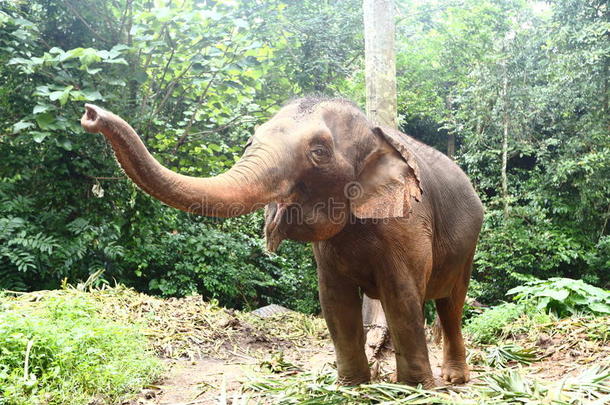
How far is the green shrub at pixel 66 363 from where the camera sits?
2.96 meters

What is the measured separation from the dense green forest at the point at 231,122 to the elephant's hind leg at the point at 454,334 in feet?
13.0

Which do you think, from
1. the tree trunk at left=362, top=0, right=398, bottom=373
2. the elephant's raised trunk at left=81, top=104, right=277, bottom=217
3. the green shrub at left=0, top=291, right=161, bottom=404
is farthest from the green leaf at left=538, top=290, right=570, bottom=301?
the elephant's raised trunk at left=81, top=104, right=277, bottom=217

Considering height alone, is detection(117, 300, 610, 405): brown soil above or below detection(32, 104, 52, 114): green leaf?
below

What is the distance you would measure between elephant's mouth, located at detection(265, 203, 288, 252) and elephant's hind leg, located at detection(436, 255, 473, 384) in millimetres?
1725

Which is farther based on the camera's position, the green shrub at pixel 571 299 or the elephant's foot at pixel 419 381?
the green shrub at pixel 571 299

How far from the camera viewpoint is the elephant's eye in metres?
Result: 2.67

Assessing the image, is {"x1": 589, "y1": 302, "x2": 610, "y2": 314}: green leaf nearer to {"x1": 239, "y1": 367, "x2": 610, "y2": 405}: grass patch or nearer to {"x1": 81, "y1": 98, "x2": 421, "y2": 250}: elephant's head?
{"x1": 239, "y1": 367, "x2": 610, "y2": 405}: grass patch

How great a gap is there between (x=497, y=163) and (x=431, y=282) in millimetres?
10537

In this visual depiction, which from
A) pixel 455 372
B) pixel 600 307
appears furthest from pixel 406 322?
pixel 600 307

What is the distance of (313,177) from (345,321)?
3.37 ft

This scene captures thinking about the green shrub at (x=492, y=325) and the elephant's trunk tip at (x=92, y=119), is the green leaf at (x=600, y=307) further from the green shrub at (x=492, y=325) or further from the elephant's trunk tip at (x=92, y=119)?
the elephant's trunk tip at (x=92, y=119)

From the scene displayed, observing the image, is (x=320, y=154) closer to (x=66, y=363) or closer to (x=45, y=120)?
(x=66, y=363)

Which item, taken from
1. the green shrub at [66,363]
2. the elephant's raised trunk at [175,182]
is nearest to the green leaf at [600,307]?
the green shrub at [66,363]

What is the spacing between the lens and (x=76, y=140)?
712cm
